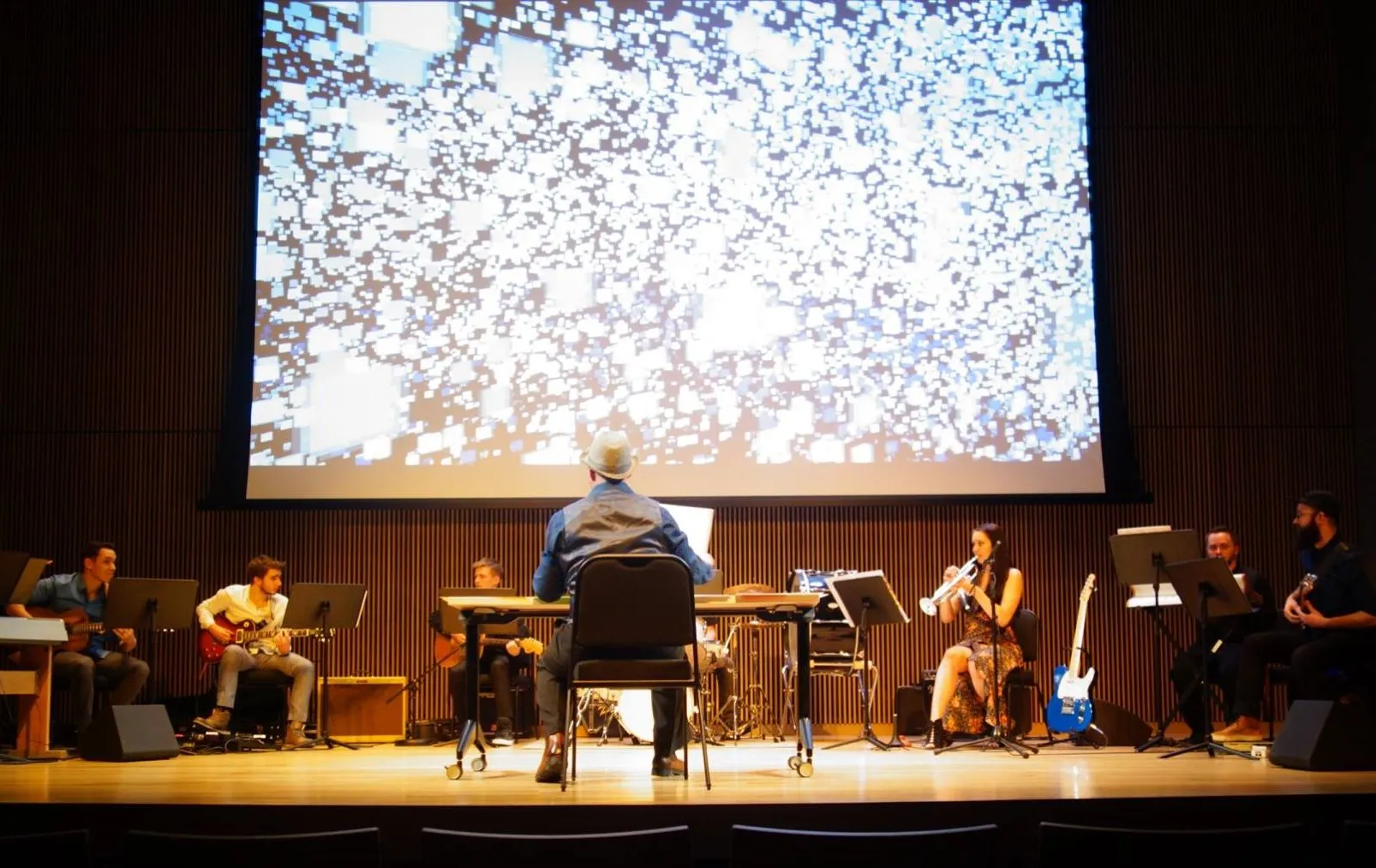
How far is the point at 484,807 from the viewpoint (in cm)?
327

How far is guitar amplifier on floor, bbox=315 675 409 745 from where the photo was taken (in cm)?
793

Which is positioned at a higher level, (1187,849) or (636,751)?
(1187,849)

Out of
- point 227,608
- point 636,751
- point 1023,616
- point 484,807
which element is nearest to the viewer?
point 484,807

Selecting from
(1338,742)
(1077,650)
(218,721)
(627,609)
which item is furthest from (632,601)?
(218,721)

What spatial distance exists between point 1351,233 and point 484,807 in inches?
307

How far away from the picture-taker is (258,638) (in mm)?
7816

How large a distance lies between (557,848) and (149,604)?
5.30 metres

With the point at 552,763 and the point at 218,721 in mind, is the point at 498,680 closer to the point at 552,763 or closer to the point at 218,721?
the point at 218,721

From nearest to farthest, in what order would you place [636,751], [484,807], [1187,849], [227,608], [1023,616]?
[1187,849] < [484,807] < [636,751] < [1023,616] < [227,608]

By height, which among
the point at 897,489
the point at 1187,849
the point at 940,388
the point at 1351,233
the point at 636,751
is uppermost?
the point at 1351,233

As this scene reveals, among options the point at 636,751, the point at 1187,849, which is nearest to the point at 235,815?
the point at 1187,849

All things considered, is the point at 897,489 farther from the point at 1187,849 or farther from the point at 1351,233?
the point at 1187,849

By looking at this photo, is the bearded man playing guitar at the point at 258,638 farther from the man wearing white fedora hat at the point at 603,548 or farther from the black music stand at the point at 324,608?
the man wearing white fedora hat at the point at 603,548

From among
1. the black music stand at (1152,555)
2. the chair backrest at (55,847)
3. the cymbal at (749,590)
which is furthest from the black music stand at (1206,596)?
the chair backrest at (55,847)
